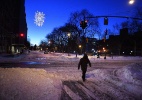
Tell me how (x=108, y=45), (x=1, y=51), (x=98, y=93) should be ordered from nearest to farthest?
Result: (x=98, y=93), (x=1, y=51), (x=108, y=45)

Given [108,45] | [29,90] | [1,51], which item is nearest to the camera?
[29,90]

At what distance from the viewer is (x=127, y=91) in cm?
1173

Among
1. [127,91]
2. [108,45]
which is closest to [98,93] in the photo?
[127,91]

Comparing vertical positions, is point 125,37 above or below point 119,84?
above

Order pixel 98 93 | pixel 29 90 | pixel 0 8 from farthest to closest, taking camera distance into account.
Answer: pixel 0 8 → pixel 98 93 → pixel 29 90

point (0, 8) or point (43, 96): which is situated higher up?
point (0, 8)

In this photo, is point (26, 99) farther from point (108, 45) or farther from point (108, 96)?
point (108, 45)

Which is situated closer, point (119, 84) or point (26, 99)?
point (26, 99)

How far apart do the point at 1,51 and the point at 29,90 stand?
56664 millimetres

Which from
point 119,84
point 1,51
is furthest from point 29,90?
point 1,51

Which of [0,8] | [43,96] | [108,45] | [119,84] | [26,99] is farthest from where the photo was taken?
[108,45]

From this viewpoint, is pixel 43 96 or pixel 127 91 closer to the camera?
pixel 43 96

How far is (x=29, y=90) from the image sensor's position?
34.0ft

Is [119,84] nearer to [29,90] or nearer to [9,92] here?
[29,90]
